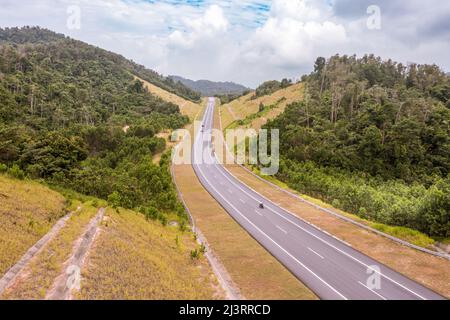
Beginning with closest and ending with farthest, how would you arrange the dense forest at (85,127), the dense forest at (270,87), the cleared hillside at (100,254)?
the cleared hillside at (100,254)
the dense forest at (85,127)
the dense forest at (270,87)

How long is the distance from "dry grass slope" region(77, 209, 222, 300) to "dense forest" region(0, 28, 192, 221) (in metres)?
7.00

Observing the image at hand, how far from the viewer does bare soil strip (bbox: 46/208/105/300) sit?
13.8m

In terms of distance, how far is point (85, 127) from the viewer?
73.7 metres

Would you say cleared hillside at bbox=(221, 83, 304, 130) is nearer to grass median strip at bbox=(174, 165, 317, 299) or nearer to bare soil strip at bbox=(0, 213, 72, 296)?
grass median strip at bbox=(174, 165, 317, 299)

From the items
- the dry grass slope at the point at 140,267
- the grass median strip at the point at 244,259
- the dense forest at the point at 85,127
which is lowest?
the grass median strip at the point at 244,259

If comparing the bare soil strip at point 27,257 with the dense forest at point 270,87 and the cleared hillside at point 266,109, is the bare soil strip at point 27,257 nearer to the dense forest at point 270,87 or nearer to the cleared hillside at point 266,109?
the cleared hillside at point 266,109

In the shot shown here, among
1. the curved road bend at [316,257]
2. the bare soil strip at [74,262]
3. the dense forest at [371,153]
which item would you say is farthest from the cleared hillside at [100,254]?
the dense forest at [371,153]

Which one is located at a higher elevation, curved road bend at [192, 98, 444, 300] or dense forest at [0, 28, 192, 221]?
dense forest at [0, 28, 192, 221]

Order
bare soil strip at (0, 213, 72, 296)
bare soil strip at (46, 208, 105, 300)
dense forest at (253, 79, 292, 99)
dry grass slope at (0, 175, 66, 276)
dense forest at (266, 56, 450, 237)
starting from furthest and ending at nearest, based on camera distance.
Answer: dense forest at (253, 79, 292, 99)
dense forest at (266, 56, 450, 237)
dry grass slope at (0, 175, 66, 276)
bare soil strip at (0, 213, 72, 296)
bare soil strip at (46, 208, 105, 300)

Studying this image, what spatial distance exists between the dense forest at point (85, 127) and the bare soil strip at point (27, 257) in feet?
30.3

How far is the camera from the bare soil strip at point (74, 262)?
13.8 metres

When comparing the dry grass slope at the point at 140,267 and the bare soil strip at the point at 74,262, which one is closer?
the bare soil strip at the point at 74,262

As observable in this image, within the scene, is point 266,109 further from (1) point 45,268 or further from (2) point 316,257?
(1) point 45,268

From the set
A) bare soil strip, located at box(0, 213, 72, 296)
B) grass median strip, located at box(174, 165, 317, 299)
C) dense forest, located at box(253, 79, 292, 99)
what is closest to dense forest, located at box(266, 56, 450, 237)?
grass median strip, located at box(174, 165, 317, 299)
